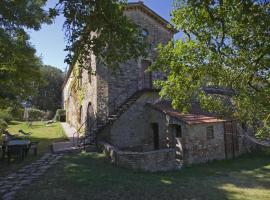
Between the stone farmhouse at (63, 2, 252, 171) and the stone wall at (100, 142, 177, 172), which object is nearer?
the stone wall at (100, 142, 177, 172)

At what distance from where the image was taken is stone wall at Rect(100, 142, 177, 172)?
39.3 ft

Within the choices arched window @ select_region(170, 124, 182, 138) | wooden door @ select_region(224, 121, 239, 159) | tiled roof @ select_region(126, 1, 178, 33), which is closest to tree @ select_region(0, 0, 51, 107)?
tiled roof @ select_region(126, 1, 178, 33)

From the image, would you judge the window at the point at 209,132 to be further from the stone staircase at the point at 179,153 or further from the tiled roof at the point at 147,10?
the tiled roof at the point at 147,10

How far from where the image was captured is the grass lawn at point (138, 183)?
8.18m

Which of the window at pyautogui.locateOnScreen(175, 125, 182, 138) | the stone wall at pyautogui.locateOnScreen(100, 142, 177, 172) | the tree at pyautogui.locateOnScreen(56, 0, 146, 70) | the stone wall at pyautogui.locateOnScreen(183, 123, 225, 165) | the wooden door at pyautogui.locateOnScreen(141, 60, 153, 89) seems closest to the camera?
the tree at pyautogui.locateOnScreen(56, 0, 146, 70)

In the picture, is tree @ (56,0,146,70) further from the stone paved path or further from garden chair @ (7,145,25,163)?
garden chair @ (7,145,25,163)

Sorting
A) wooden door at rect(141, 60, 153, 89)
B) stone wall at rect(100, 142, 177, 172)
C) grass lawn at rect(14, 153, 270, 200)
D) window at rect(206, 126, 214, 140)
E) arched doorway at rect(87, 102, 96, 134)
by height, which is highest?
wooden door at rect(141, 60, 153, 89)

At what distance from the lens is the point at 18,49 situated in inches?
526

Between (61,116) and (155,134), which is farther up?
(61,116)

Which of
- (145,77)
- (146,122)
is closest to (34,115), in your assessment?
(145,77)

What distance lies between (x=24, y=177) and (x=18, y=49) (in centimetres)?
671

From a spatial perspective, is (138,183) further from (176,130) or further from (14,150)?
(14,150)

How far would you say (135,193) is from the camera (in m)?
8.36

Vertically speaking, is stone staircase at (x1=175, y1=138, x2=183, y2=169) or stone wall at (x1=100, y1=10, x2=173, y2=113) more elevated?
stone wall at (x1=100, y1=10, x2=173, y2=113)
